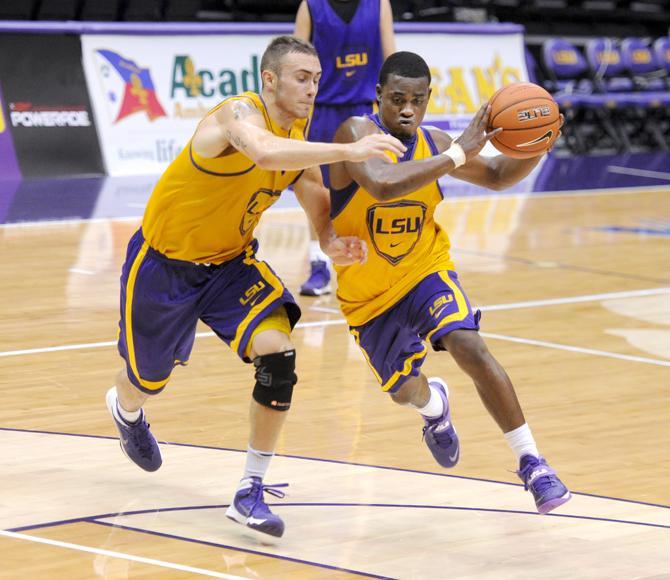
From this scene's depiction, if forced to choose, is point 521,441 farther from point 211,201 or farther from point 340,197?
point 211,201

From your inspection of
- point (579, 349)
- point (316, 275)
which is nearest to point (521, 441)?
point (579, 349)

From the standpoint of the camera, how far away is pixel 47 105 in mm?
12328

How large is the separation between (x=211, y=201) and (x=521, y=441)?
125 cm

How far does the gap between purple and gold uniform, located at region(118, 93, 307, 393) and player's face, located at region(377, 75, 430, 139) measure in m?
0.31

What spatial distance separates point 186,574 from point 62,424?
1775 mm

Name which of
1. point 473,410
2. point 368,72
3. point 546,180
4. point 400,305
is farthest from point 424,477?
point 546,180

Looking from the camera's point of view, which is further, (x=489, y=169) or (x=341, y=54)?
(x=341, y=54)

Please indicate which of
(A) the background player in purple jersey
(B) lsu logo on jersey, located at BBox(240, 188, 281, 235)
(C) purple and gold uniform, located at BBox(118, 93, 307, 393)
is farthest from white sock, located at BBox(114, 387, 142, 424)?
(A) the background player in purple jersey

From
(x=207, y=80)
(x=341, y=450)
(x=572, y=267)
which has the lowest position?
(x=207, y=80)

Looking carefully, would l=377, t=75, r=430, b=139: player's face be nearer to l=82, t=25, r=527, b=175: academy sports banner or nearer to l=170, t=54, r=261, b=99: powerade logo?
l=82, t=25, r=527, b=175: academy sports banner

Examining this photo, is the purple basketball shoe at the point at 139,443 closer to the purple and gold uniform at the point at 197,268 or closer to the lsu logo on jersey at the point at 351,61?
the purple and gold uniform at the point at 197,268

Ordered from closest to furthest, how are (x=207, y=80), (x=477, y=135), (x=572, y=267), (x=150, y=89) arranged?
(x=477, y=135), (x=572, y=267), (x=150, y=89), (x=207, y=80)

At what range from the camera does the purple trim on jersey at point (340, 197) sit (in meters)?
4.79

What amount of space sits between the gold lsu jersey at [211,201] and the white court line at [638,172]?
36.2 feet
